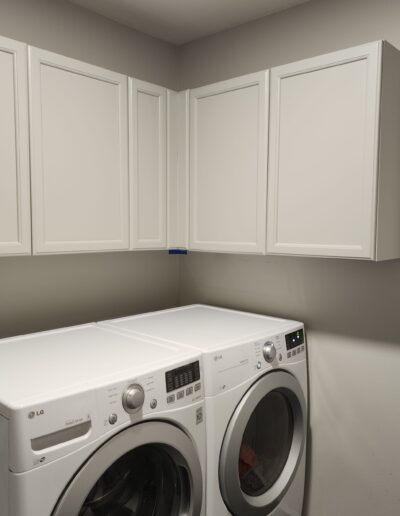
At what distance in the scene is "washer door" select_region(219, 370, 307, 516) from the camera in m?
1.74

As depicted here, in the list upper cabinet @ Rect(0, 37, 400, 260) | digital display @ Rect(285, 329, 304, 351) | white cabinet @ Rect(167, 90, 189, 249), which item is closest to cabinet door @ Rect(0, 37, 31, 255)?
upper cabinet @ Rect(0, 37, 400, 260)

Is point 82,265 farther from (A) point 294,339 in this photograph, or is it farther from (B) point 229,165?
(A) point 294,339

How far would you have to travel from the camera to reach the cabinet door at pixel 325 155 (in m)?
1.54

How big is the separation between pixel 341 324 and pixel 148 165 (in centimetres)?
111

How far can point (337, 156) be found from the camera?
1.61 m

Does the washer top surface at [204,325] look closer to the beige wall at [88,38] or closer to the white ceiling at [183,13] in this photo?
the beige wall at [88,38]

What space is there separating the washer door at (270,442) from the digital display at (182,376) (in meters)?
0.28

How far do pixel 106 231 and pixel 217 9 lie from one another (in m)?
1.16

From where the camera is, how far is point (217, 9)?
6.67ft

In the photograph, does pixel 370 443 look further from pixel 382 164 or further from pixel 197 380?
pixel 382 164

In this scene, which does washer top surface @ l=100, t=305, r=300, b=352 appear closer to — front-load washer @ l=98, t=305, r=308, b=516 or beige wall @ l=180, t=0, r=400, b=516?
front-load washer @ l=98, t=305, r=308, b=516

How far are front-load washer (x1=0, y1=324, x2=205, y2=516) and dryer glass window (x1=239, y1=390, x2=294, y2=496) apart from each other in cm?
40

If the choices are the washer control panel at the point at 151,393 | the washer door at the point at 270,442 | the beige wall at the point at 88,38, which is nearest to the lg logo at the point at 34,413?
the washer control panel at the point at 151,393

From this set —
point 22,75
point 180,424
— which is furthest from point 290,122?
point 180,424
